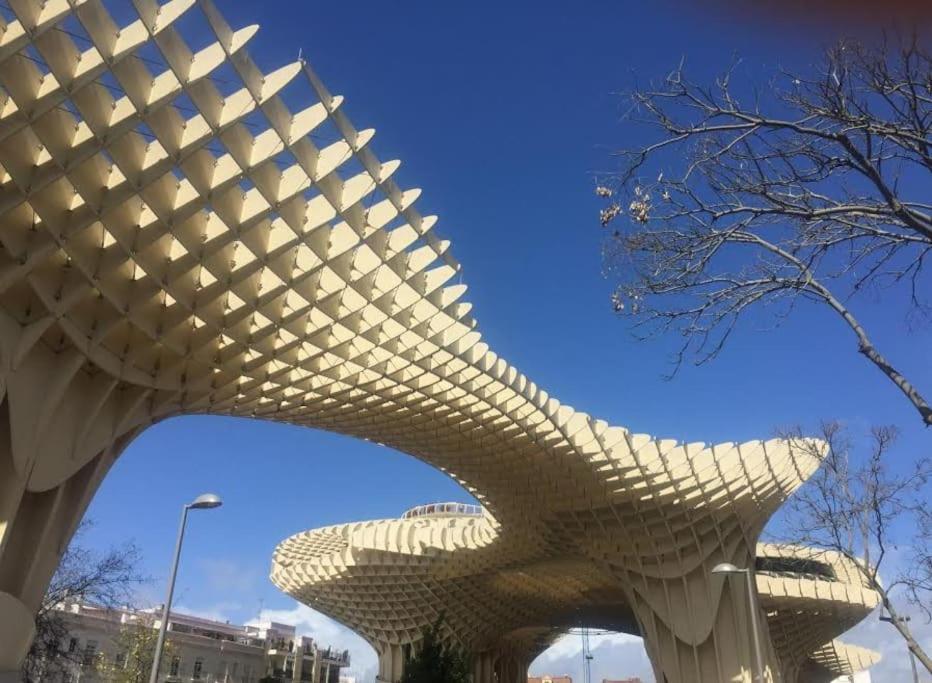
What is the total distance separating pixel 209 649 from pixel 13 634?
7292 cm

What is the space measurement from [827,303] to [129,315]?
1607 centimetres

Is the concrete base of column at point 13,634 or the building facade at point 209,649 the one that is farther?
the building facade at point 209,649

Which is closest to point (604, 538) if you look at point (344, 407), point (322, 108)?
point (344, 407)

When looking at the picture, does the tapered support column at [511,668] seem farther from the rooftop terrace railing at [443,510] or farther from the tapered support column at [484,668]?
the rooftop terrace railing at [443,510]

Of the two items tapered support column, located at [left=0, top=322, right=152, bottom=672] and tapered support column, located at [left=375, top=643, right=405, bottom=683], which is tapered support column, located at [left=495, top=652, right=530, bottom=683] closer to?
tapered support column, located at [left=375, top=643, right=405, bottom=683]

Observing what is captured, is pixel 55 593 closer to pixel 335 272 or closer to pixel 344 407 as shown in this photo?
pixel 344 407

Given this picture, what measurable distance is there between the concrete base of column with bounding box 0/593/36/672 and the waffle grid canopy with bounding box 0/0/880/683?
10cm

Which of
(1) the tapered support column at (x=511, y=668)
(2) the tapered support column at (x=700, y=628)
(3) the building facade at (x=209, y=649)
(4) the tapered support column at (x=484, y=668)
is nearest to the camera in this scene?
(2) the tapered support column at (x=700, y=628)

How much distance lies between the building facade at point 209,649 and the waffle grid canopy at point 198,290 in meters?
38.5

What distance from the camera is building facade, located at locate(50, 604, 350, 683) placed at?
67.6 metres

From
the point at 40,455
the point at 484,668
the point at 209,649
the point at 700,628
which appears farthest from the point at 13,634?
the point at 209,649

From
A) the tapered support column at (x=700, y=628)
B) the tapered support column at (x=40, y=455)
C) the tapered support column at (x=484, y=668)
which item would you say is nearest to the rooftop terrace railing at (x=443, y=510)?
the tapered support column at (x=484, y=668)

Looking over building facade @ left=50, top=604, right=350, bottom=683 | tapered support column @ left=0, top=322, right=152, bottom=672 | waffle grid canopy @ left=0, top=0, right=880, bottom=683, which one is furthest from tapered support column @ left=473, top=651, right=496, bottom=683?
tapered support column @ left=0, top=322, right=152, bottom=672

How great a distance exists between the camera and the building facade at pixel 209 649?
6756 centimetres
